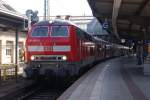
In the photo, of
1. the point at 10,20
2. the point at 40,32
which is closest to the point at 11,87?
the point at 40,32

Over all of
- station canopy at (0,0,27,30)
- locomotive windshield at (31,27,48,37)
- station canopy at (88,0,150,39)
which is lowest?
locomotive windshield at (31,27,48,37)

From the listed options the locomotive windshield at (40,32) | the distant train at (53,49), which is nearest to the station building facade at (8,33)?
the locomotive windshield at (40,32)

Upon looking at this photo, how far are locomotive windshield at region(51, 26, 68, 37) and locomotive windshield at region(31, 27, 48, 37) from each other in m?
0.33

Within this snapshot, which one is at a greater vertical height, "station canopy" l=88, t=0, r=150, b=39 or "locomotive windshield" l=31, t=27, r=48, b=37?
"station canopy" l=88, t=0, r=150, b=39

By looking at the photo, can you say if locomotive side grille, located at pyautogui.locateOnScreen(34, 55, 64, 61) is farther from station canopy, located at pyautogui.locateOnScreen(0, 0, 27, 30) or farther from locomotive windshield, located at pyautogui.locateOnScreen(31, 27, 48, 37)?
station canopy, located at pyautogui.locateOnScreen(0, 0, 27, 30)

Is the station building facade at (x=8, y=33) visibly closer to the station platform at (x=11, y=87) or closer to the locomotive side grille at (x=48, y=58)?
→ the station platform at (x=11, y=87)

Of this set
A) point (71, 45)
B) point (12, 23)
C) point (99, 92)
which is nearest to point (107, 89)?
point (99, 92)

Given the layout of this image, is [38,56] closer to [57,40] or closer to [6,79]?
[57,40]

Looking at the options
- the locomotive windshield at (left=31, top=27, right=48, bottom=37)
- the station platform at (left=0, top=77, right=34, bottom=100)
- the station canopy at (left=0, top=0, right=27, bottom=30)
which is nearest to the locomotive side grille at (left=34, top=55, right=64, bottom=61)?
the locomotive windshield at (left=31, top=27, right=48, bottom=37)

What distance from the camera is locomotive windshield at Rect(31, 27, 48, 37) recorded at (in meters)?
22.1

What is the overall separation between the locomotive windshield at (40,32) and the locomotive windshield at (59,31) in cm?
33

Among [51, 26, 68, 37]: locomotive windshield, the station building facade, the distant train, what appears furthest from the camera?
the station building facade

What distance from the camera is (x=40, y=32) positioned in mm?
22281

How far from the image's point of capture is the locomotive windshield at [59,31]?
2206 centimetres
